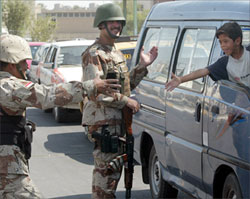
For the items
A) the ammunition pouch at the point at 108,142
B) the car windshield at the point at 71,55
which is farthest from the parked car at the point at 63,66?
the ammunition pouch at the point at 108,142

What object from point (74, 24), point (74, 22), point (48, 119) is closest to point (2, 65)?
point (48, 119)

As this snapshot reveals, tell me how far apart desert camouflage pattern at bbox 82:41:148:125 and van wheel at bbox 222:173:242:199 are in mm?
1055

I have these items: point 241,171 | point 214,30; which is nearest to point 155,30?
point 214,30

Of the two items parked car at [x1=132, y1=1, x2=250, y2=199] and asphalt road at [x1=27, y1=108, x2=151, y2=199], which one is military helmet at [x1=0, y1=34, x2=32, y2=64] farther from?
asphalt road at [x1=27, y1=108, x2=151, y2=199]

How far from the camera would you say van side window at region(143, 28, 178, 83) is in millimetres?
7224

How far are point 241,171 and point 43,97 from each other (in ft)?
5.51

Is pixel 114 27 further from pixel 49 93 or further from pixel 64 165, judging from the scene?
pixel 64 165

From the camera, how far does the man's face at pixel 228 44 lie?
5.62 m

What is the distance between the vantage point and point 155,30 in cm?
785

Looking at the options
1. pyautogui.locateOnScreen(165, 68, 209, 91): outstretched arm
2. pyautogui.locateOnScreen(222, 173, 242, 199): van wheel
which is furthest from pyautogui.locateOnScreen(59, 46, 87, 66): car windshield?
pyautogui.locateOnScreen(222, 173, 242, 199): van wheel

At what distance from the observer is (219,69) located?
5.73 meters

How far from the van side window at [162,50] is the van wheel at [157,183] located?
812 mm

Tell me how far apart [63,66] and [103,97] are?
10.0 metres

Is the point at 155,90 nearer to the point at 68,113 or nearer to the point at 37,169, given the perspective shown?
the point at 37,169
